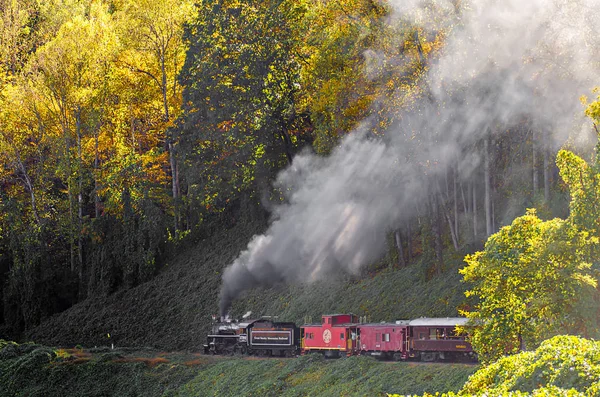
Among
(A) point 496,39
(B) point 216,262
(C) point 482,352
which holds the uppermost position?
(A) point 496,39

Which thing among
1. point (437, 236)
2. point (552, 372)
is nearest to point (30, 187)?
point (437, 236)

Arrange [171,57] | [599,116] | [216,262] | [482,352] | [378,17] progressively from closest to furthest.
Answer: [599,116]
[482,352]
[378,17]
[216,262]
[171,57]

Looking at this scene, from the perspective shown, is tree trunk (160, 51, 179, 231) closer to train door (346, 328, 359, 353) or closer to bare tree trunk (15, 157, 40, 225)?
bare tree trunk (15, 157, 40, 225)

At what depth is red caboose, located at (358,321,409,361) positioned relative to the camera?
31781 mm

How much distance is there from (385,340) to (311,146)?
18.4 m

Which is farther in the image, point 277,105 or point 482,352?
point 277,105

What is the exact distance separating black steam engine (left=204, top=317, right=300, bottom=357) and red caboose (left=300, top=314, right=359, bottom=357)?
79 centimetres

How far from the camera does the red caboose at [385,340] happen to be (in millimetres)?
31781

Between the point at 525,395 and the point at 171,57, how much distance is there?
49.9 meters

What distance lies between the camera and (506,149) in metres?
38.4

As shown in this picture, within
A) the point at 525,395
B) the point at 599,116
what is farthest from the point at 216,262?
the point at 525,395

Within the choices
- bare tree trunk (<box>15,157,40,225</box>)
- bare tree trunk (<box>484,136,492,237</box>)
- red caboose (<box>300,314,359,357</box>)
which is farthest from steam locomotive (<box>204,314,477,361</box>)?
bare tree trunk (<box>15,157,40,225</box>)

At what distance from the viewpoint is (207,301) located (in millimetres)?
48750

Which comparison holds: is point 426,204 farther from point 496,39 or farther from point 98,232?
point 98,232
